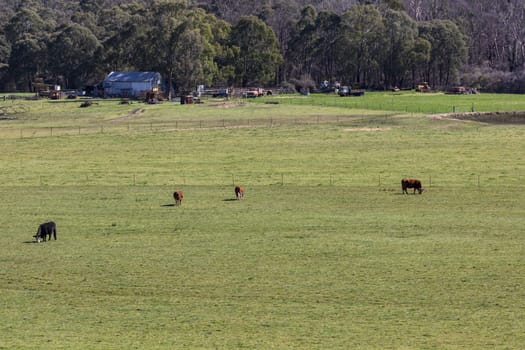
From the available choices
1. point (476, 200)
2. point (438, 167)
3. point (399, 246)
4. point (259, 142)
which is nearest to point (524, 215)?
point (476, 200)

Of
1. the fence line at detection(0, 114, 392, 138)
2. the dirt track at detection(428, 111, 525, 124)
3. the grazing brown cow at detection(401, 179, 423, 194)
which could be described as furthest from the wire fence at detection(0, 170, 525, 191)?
the dirt track at detection(428, 111, 525, 124)

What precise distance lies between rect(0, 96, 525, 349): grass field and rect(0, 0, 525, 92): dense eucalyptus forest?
80.8 m

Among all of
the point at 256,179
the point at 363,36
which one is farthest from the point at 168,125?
the point at 363,36

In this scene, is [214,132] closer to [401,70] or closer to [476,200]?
[476,200]

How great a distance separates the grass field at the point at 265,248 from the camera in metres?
26.0

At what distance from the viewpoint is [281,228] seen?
41312 millimetres

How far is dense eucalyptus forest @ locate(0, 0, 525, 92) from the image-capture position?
155750mm

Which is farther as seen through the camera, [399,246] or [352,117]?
[352,117]

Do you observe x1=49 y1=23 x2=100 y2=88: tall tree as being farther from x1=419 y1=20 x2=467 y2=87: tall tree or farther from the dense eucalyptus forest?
x1=419 y1=20 x2=467 y2=87: tall tree

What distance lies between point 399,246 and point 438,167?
2636cm

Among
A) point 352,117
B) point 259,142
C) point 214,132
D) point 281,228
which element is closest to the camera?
point 281,228

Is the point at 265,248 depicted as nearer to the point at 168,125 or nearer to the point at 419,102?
the point at 168,125

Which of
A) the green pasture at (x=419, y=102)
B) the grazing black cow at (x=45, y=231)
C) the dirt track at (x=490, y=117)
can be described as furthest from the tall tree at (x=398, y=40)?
the grazing black cow at (x=45, y=231)

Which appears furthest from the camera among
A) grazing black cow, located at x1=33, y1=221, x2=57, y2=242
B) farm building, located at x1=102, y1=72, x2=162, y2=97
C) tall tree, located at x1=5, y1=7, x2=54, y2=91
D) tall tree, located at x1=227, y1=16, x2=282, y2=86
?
tall tree, located at x1=5, y1=7, x2=54, y2=91
